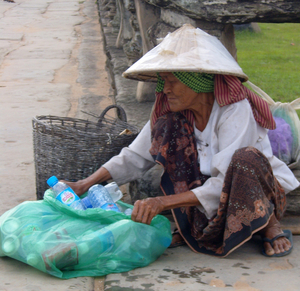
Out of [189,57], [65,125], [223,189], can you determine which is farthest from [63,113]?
[223,189]

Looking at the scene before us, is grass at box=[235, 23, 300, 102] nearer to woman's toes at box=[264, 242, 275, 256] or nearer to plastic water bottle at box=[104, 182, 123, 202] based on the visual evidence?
woman's toes at box=[264, 242, 275, 256]

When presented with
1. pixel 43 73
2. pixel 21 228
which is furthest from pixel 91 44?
pixel 21 228

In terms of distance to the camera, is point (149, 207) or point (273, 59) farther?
point (273, 59)

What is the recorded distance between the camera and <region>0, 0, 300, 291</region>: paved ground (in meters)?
1.86

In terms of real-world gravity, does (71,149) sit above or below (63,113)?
above

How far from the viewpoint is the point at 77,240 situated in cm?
188

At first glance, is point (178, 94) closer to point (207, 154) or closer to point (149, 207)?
point (207, 154)

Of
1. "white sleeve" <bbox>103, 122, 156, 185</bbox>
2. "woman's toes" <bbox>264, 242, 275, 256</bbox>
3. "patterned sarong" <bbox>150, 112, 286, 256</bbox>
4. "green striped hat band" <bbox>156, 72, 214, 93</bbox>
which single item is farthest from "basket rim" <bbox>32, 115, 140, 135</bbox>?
"woman's toes" <bbox>264, 242, 275, 256</bbox>

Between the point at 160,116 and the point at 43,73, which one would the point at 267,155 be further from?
the point at 43,73

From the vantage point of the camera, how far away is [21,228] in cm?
195

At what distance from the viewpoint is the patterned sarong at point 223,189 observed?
195 centimetres

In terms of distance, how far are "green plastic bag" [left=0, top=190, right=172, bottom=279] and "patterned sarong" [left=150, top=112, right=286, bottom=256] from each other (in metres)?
0.21

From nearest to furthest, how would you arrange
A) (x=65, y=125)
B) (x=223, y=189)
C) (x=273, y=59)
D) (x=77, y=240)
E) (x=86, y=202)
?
(x=77, y=240), (x=223, y=189), (x=86, y=202), (x=65, y=125), (x=273, y=59)

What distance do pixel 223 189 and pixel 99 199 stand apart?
58cm
